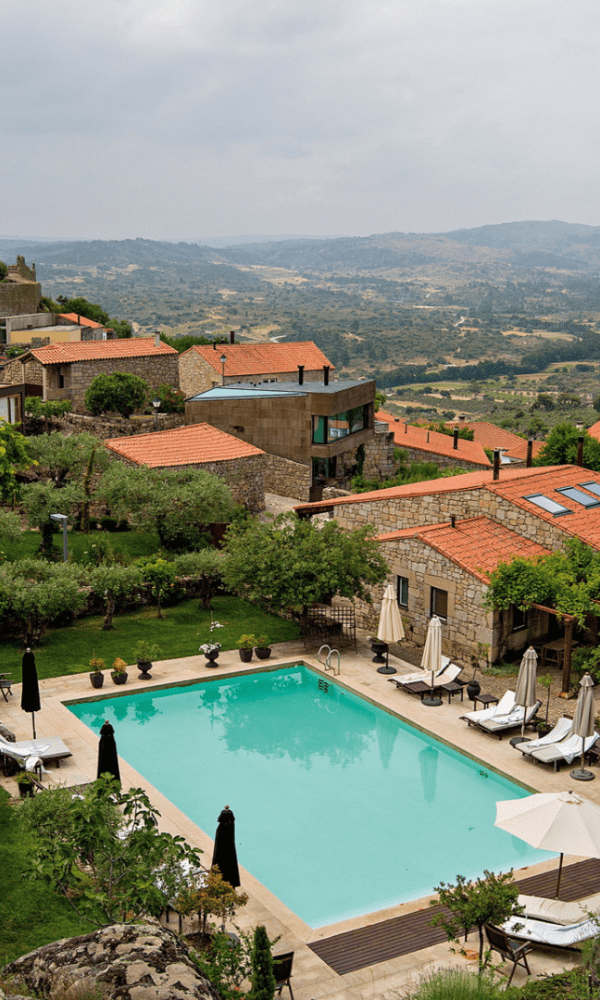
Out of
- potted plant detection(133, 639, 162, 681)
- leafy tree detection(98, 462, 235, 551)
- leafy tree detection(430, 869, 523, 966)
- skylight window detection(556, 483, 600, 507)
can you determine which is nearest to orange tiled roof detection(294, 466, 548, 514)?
skylight window detection(556, 483, 600, 507)

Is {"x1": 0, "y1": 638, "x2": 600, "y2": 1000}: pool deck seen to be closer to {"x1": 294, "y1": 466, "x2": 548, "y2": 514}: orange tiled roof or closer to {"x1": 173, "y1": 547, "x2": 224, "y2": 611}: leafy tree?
{"x1": 173, "y1": 547, "x2": 224, "y2": 611}: leafy tree

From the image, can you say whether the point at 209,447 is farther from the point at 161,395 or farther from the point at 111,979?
the point at 111,979

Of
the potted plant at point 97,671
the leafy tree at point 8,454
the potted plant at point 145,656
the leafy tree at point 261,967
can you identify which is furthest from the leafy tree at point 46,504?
the leafy tree at point 261,967

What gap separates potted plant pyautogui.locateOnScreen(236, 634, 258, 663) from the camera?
21922mm

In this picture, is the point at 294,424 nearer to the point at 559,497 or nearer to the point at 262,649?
the point at 559,497

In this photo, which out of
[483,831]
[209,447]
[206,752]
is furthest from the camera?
[209,447]

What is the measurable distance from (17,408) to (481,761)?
95.8 feet

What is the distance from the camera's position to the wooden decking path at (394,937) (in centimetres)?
1183

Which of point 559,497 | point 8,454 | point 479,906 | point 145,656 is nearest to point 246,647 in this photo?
point 145,656

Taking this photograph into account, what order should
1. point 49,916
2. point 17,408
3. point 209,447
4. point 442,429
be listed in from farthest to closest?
point 442,429, point 17,408, point 209,447, point 49,916

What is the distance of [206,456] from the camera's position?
108 ft

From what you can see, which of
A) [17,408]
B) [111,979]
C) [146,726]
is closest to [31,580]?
[146,726]

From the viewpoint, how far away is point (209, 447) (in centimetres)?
3375

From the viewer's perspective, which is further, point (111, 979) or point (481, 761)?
point (481, 761)
